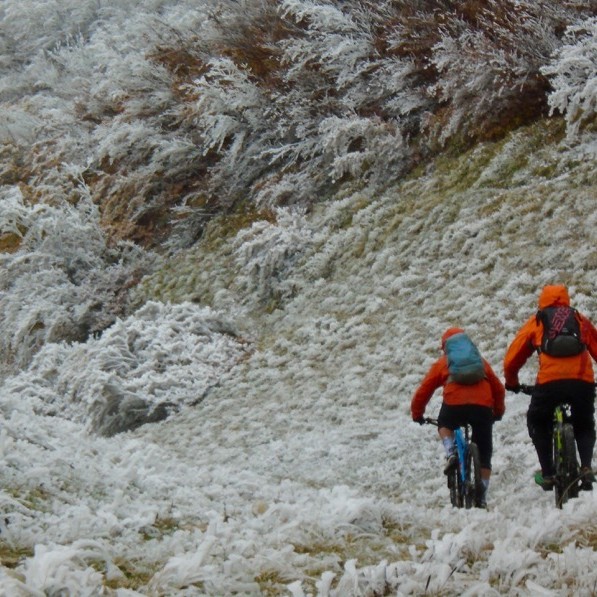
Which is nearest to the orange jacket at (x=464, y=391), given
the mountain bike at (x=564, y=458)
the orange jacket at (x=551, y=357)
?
the orange jacket at (x=551, y=357)

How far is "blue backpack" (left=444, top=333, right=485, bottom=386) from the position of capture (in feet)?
17.2

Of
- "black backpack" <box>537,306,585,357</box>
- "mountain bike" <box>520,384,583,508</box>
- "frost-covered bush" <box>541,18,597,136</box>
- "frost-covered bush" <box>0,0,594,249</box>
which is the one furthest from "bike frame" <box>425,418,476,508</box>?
"frost-covered bush" <box>0,0,594,249</box>

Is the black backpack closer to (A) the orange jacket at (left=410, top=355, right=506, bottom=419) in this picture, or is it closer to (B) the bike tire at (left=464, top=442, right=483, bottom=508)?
(A) the orange jacket at (left=410, top=355, right=506, bottom=419)

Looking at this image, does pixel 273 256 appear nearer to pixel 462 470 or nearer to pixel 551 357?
pixel 462 470

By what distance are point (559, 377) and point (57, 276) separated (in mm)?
11982

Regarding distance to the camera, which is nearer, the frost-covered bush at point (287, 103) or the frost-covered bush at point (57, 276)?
the frost-covered bush at point (287, 103)

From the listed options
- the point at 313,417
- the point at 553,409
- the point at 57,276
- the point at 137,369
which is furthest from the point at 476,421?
the point at 57,276

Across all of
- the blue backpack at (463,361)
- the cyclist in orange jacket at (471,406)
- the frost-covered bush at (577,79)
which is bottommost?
the cyclist in orange jacket at (471,406)

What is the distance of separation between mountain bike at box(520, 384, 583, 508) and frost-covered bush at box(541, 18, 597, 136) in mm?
6496

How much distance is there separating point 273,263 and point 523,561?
9524 mm

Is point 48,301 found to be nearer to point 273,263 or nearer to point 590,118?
point 273,263

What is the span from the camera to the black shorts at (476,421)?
5.37m

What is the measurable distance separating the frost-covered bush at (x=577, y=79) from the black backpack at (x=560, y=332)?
20.1 ft

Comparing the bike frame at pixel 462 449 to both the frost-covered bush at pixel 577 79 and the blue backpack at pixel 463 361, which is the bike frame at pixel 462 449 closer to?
the blue backpack at pixel 463 361
